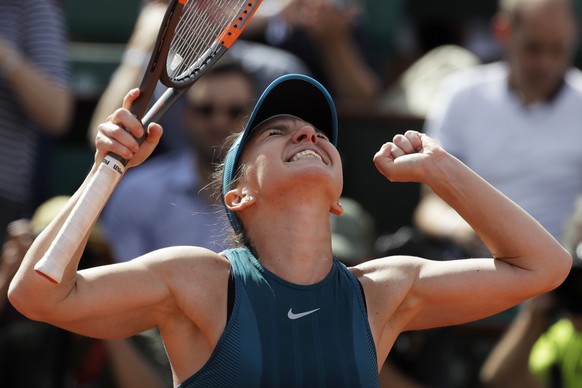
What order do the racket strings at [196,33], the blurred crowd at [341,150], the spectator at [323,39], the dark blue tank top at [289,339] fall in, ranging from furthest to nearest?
the spectator at [323,39] < the blurred crowd at [341,150] < the racket strings at [196,33] < the dark blue tank top at [289,339]

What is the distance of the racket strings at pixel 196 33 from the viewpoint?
10.7 ft

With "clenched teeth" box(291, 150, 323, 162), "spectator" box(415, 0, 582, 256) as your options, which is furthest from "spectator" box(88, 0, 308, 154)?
"clenched teeth" box(291, 150, 323, 162)

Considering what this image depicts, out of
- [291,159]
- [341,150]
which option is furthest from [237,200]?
[341,150]

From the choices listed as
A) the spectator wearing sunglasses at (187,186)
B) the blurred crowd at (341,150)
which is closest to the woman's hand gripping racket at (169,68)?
the blurred crowd at (341,150)

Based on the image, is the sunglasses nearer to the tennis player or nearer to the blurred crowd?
the blurred crowd

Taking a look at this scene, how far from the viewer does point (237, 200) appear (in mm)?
3285

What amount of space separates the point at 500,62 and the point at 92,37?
8.37 feet

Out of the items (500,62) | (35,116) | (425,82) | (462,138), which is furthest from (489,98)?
(35,116)

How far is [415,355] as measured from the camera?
5.16 meters

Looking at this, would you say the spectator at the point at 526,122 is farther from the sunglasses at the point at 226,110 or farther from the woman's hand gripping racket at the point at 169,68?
the woman's hand gripping racket at the point at 169,68

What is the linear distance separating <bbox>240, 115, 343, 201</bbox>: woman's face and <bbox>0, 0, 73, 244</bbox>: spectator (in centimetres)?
233

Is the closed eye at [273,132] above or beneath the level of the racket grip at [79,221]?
beneath

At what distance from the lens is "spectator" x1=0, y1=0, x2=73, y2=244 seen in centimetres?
539

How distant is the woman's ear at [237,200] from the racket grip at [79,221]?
39 centimetres
